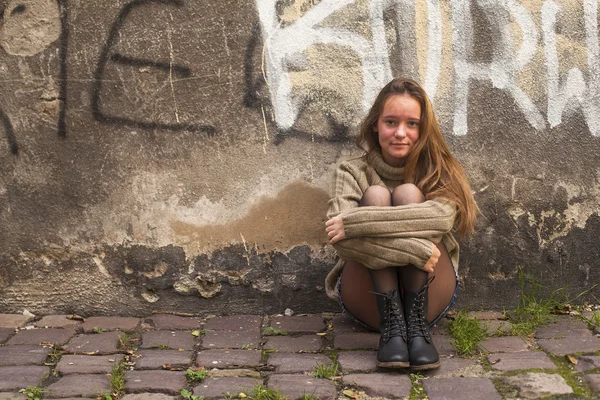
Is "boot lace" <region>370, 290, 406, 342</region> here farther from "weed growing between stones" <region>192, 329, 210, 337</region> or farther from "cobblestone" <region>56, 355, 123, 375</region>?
"cobblestone" <region>56, 355, 123, 375</region>

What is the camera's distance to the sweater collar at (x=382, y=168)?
3930mm

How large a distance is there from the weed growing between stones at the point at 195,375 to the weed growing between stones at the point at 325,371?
1.49 ft

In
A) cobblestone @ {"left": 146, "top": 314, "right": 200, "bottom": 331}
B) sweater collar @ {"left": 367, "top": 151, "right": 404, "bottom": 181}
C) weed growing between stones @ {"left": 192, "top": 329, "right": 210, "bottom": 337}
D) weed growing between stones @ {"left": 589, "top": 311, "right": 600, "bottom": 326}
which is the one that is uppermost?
sweater collar @ {"left": 367, "top": 151, "right": 404, "bottom": 181}

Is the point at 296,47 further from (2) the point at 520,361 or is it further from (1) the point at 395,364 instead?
(2) the point at 520,361

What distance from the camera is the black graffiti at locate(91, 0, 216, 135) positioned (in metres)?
4.09

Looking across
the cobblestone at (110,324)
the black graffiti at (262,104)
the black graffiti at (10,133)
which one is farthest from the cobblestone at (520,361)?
the black graffiti at (10,133)

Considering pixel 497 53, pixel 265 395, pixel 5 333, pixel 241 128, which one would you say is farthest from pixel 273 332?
pixel 497 53

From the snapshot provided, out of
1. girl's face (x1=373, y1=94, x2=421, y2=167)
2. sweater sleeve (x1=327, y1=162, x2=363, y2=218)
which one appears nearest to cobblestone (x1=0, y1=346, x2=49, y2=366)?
sweater sleeve (x1=327, y1=162, x2=363, y2=218)

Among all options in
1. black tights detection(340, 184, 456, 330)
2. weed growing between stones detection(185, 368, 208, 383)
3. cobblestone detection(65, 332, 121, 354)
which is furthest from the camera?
cobblestone detection(65, 332, 121, 354)

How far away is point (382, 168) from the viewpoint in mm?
3945

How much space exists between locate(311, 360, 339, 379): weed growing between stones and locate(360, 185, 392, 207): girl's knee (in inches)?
28.6

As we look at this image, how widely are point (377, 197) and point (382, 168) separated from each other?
0.30 m

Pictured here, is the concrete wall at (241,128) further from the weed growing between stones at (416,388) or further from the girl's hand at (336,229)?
the weed growing between stones at (416,388)

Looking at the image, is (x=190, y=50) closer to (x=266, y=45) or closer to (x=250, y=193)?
(x=266, y=45)
